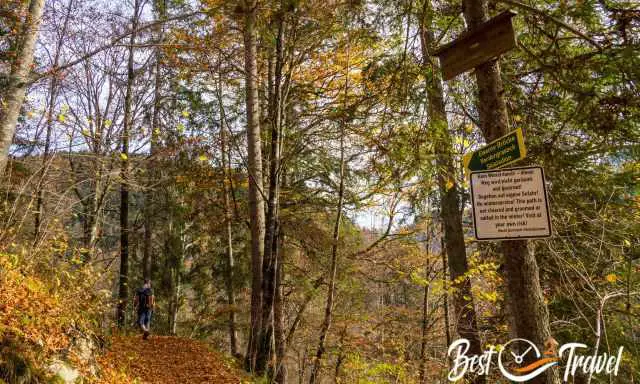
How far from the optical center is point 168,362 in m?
7.76

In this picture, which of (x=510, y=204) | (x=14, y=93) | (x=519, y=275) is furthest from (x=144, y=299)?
(x=510, y=204)

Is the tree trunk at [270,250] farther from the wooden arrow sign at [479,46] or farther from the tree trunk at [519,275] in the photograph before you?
the tree trunk at [519,275]

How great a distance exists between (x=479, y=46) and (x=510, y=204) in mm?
1545

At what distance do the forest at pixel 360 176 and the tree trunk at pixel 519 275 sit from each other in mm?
16

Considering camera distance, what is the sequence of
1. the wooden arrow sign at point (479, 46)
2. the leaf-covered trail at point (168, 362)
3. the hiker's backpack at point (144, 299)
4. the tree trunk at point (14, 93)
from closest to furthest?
the wooden arrow sign at point (479, 46) < the tree trunk at point (14, 93) < the leaf-covered trail at point (168, 362) < the hiker's backpack at point (144, 299)

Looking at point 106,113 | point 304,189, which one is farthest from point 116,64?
point 304,189

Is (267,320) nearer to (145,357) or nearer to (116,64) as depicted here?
(145,357)

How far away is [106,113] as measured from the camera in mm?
11719

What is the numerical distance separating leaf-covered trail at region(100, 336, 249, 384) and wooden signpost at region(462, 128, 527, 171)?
507cm

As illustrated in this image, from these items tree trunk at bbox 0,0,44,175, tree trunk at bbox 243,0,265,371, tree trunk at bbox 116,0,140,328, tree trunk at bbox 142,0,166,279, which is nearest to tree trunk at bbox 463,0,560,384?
tree trunk at bbox 243,0,265,371

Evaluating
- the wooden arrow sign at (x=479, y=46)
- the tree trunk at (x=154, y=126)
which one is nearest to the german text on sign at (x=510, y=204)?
the wooden arrow sign at (x=479, y=46)

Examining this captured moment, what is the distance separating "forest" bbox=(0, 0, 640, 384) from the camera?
354 cm

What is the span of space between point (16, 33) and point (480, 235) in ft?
35.3

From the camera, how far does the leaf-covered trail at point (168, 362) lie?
6.64m
